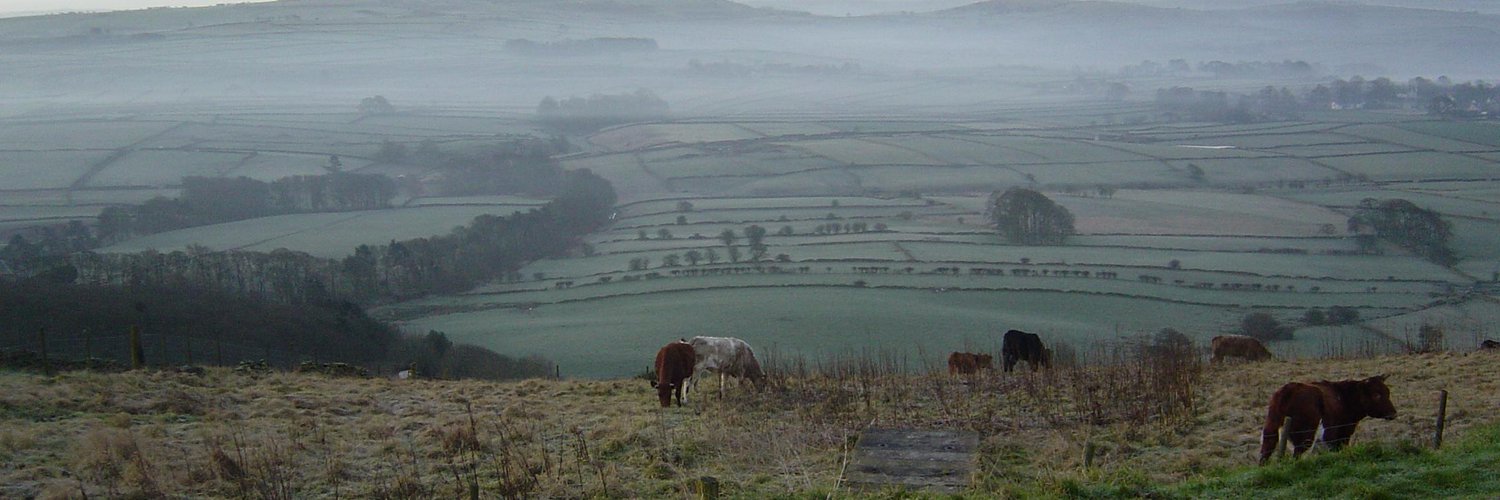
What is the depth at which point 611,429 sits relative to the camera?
1239cm

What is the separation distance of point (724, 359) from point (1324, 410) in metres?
8.46

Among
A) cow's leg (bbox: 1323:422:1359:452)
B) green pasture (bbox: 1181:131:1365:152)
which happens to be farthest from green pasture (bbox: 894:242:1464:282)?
green pasture (bbox: 1181:131:1365:152)

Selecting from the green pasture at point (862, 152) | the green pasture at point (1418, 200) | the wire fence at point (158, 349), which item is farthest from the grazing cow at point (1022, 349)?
the green pasture at point (862, 152)

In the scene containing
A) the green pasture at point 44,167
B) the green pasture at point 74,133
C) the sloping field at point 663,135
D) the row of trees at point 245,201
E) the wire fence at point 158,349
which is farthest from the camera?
the sloping field at point 663,135

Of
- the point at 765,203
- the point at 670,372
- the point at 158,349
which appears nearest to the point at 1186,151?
the point at 765,203

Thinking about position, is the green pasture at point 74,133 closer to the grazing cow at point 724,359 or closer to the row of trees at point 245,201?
the row of trees at point 245,201

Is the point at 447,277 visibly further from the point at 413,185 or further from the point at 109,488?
the point at 109,488

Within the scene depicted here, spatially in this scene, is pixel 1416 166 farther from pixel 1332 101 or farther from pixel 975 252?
pixel 1332 101

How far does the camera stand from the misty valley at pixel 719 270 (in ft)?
39.0

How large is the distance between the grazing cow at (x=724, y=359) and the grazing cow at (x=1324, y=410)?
7.87m

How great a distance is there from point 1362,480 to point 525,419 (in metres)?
9.21

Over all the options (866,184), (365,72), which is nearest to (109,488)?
(866,184)

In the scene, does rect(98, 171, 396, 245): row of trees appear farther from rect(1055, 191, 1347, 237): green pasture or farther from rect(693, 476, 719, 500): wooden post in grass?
rect(693, 476, 719, 500): wooden post in grass

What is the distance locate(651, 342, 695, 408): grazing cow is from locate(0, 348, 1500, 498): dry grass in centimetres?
38
